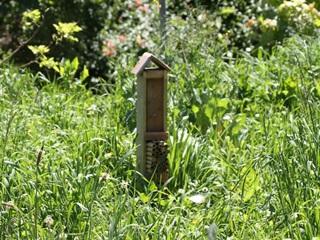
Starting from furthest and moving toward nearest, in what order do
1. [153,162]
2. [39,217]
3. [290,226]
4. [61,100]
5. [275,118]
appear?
[61,100] → [275,118] → [153,162] → [39,217] → [290,226]

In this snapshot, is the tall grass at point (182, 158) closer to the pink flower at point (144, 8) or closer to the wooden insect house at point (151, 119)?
the wooden insect house at point (151, 119)

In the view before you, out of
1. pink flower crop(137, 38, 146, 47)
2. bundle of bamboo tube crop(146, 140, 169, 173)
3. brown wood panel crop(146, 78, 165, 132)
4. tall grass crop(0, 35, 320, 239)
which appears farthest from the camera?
pink flower crop(137, 38, 146, 47)

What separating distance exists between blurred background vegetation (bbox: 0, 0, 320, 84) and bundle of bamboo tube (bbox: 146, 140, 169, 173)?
3634 millimetres

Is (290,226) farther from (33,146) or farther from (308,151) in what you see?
(33,146)

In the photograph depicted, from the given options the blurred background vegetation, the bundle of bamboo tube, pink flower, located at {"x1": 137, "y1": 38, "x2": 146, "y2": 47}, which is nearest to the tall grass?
the bundle of bamboo tube

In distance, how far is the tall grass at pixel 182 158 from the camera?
3932 mm

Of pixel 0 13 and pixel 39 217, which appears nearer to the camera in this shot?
pixel 39 217

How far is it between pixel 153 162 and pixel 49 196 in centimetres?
82

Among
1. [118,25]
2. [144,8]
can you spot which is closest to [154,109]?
[144,8]

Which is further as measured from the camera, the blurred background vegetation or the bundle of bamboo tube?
the blurred background vegetation

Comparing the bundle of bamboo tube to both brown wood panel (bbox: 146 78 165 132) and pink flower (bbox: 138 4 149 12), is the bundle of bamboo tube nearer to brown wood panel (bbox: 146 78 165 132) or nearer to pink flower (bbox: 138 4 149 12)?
brown wood panel (bbox: 146 78 165 132)

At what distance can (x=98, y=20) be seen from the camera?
10305 millimetres

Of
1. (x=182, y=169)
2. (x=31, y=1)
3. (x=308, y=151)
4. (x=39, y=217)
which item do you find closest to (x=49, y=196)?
(x=39, y=217)

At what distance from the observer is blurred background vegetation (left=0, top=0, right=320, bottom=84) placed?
8555 mm
